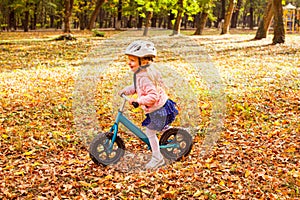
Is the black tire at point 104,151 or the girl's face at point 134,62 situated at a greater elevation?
the girl's face at point 134,62

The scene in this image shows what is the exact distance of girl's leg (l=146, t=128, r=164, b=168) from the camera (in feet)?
17.3

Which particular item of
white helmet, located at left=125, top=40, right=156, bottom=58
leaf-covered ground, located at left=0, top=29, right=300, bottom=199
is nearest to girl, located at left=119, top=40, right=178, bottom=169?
white helmet, located at left=125, top=40, right=156, bottom=58

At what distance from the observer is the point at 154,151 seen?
541 centimetres

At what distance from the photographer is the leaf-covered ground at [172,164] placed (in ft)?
16.7

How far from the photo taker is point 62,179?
543 centimetres

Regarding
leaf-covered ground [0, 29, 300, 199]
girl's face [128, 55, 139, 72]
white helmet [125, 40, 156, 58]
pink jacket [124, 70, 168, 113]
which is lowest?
leaf-covered ground [0, 29, 300, 199]

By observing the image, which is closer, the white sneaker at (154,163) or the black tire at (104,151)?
the black tire at (104,151)

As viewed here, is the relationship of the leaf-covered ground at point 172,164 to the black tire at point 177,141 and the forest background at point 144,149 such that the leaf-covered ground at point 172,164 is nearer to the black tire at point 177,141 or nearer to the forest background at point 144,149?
the forest background at point 144,149

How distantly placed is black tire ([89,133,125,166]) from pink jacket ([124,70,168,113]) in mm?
799

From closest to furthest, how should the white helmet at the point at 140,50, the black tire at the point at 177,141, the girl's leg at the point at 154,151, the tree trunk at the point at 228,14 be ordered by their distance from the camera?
the white helmet at the point at 140,50, the girl's leg at the point at 154,151, the black tire at the point at 177,141, the tree trunk at the point at 228,14

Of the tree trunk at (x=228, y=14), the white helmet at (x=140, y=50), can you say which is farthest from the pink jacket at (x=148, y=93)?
the tree trunk at (x=228, y=14)

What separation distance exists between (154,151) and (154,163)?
24 cm

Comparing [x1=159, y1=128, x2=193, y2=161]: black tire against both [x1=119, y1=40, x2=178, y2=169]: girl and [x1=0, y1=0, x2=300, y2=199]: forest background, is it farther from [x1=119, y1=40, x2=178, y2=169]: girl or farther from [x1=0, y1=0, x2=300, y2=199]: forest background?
[x1=119, y1=40, x2=178, y2=169]: girl

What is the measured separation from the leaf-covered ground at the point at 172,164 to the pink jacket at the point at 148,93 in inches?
44.8
